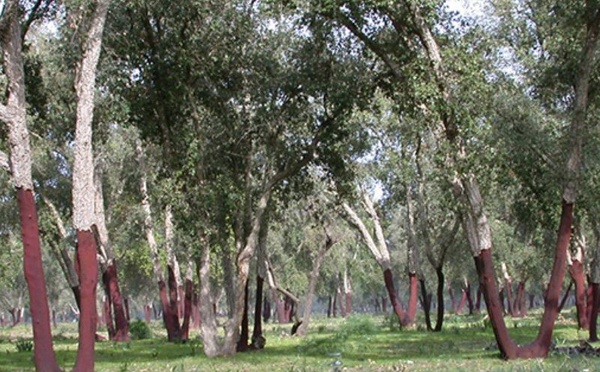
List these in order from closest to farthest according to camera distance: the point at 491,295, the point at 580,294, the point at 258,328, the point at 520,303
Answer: the point at 491,295 < the point at 258,328 < the point at 580,294 < the point at 520,303

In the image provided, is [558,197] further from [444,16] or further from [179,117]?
[179,117]

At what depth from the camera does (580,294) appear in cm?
2955

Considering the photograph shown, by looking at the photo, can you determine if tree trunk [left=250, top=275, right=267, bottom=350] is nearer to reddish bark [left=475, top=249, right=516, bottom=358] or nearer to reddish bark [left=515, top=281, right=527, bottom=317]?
Answer: reddish bark [left=475, top=249, right=516, bottom=358]

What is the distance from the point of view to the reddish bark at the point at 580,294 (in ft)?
97.5

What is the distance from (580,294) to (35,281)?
860 inches

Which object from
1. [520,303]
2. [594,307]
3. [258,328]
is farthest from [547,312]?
[520,303]

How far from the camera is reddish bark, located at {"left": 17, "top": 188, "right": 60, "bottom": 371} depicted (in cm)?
1395

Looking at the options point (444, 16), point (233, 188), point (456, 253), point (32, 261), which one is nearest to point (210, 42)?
point (233, 188)

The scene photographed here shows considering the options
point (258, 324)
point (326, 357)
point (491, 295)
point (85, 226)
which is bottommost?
point (326, 357)

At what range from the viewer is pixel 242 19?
21984mm

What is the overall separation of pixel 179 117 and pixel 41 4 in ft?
19.4

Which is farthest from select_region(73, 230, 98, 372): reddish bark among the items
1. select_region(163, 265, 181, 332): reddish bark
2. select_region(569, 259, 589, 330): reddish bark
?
select_region(569, 259, 589, 330): reddish bark

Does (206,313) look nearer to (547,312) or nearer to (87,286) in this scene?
(87,286)

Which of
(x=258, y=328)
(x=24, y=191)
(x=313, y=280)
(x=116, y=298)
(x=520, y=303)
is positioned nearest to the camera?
(x=24, y=191)
